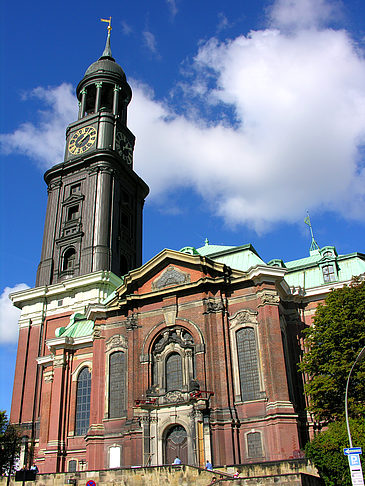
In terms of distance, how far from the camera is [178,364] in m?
36.4

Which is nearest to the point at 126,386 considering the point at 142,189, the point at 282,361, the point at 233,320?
the point at 233,320

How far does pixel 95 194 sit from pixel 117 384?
89.4ft

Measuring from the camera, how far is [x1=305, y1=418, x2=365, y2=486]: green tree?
85.0 ft

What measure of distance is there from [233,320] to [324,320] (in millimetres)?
6925

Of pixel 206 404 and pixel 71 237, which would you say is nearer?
pixel 206 404

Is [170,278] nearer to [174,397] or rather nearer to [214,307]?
[214,307]

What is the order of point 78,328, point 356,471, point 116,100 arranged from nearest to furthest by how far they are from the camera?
point 356,471 → point 78,328 → point 116,100

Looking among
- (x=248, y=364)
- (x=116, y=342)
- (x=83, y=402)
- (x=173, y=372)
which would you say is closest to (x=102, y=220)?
(x=116, y=342)

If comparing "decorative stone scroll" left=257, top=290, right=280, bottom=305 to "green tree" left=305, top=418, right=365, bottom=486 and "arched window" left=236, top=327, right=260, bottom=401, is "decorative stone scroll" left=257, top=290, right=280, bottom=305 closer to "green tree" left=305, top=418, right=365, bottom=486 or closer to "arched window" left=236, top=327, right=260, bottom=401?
"arched window" left=236, top=327, right=260, bottom=401

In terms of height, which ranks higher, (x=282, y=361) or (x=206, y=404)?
(x=282, y=361)

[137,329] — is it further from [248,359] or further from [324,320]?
[324,320]

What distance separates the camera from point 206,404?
32812 mm

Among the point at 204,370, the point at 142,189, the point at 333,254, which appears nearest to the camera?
the point at 204,370

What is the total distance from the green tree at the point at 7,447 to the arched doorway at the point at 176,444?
15917 mm
